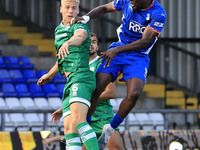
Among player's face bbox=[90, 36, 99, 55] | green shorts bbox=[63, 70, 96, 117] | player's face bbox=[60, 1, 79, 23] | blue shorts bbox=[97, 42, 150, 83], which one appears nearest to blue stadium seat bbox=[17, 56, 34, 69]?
player's face bbox=[90, 36, 99, 55]

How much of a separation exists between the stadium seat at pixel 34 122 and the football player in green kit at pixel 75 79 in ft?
18.4

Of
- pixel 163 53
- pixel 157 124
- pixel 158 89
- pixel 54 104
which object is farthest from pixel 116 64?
pixel 163 53

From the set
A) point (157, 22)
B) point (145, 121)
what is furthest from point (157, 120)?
point (157, 22)

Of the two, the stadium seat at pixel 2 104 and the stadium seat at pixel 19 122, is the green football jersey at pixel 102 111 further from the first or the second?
the stadium seat at pixel 2 104

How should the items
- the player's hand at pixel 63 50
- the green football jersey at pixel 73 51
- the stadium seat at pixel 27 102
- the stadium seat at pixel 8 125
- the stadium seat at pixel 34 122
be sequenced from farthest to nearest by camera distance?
the stadium seat at pixel 27 102
the stadium seat at pixel 34 122
the stadium seat at pixel 8 125
the green football jersey at pixel 73 51
the player's hand at pixel 63 50

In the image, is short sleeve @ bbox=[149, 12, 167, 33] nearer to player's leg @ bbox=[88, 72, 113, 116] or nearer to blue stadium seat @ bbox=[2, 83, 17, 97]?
player's leg @ bbox=[88, 72, 113, 116]

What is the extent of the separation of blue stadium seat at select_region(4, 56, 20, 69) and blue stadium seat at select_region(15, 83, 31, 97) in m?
0.69

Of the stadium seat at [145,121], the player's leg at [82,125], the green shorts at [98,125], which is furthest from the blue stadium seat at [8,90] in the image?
the player's leg at [82,125]

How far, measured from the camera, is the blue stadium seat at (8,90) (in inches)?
529

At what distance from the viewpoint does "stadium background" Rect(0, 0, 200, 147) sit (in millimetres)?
15578

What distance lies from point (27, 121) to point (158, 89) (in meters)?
4.65

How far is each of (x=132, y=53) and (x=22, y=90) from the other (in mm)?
7021

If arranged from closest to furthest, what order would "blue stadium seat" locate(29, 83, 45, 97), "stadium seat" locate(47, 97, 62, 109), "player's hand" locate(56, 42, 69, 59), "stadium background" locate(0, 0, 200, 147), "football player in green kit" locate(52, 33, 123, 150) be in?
"player's hand" locate(56, 42, 69, 59) → "football player in green kit" locate(52, 33, 123, 150) → "stadium seat" locate(47, 97, 62, 109) → "blue stadium seat" locate(29, 83, 45, 97) → "stadium background" locate(0, 0, 200, 147)

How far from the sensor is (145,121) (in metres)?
13.6
